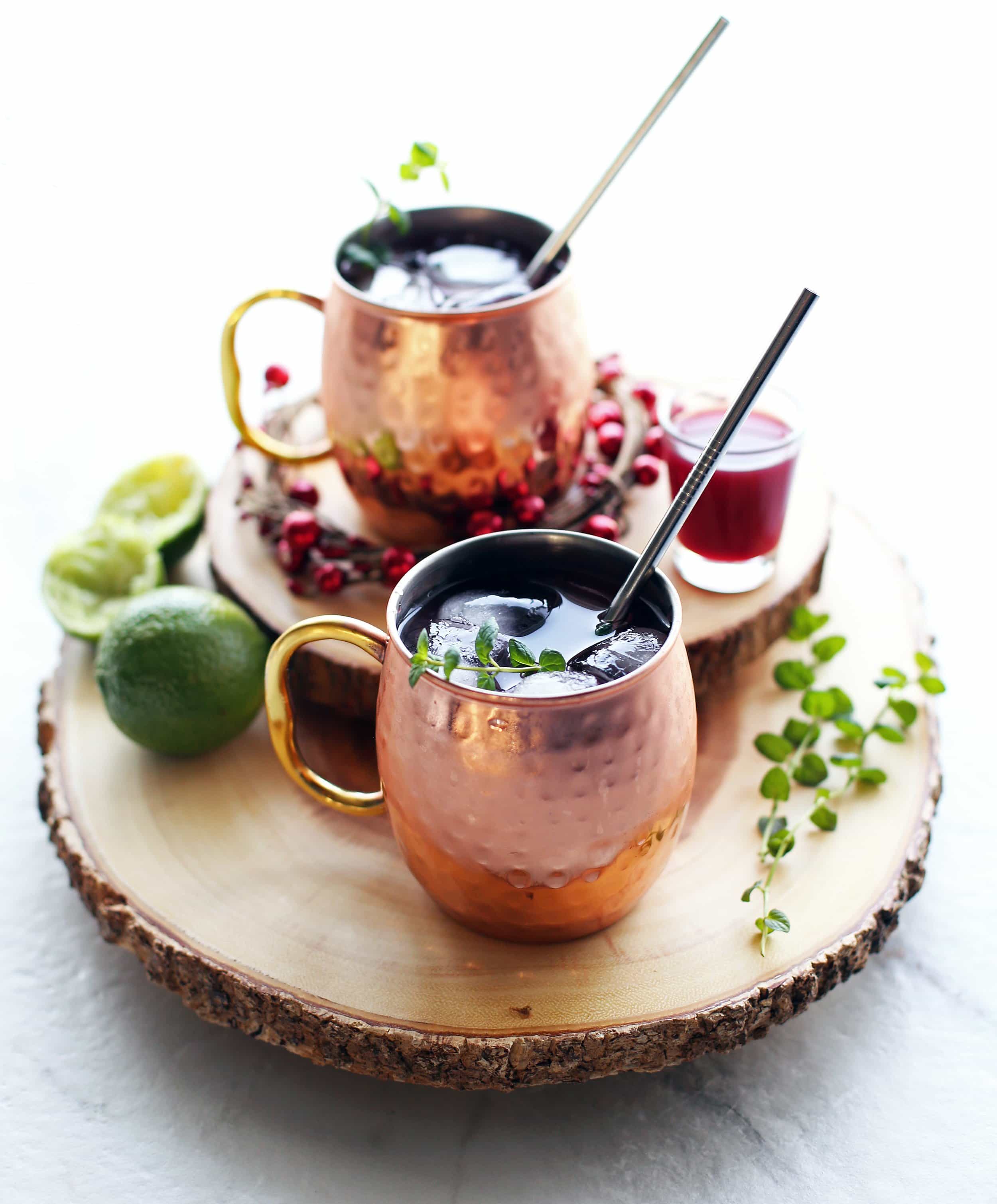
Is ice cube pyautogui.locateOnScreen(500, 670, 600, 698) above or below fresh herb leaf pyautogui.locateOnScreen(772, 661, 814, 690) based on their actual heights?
above

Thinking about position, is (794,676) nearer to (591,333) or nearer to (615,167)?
→ (615,167)

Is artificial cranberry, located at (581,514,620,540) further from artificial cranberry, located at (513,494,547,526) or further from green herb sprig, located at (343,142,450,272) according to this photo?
green herb sprig, located at (343,142,450,272)

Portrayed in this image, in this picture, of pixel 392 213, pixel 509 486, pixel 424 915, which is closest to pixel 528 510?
pixel 509 486

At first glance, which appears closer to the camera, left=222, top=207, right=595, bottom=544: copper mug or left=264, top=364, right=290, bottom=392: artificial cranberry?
left=222, top=207, right=595, bottom=544: copper mug

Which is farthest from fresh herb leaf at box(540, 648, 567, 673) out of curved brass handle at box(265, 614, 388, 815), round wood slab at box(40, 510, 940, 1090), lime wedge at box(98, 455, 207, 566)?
lime wedge at box(98, 455, 207, 566)

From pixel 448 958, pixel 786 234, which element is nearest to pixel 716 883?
pixel 448 958

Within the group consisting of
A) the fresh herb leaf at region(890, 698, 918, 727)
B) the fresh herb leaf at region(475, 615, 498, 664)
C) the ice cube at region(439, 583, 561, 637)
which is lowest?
the fresh herb leaf at region(890, 698, 918, 727)

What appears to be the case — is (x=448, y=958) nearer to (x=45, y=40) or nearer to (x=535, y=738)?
(x=535, y=738)
